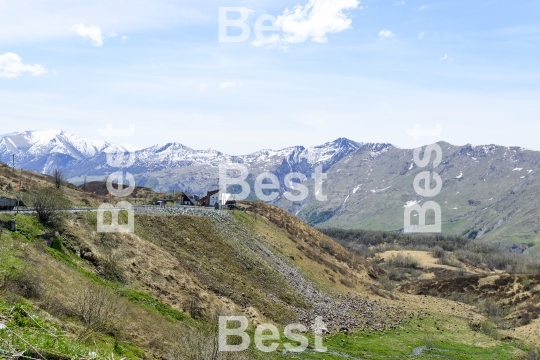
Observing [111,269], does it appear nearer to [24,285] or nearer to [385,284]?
[24,285]

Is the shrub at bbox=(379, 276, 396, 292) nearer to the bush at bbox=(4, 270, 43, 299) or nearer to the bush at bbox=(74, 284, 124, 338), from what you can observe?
the bush at bbox=(74, 284, 124, 338)

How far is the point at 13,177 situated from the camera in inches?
2992

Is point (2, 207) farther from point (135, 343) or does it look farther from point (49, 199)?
point (135, 343)

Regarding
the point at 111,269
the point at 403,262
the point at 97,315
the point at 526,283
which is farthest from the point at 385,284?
the point at 97,315

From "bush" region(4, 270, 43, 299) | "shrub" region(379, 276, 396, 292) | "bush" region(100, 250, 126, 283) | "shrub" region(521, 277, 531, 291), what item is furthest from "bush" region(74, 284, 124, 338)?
"shrub" region(521, 277, 531, 291)

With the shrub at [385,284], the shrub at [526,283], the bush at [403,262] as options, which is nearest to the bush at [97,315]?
the shrub at [385,284]

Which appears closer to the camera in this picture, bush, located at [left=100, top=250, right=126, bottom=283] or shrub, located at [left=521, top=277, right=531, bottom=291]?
bush, located at [left=100, top=250, right=126, bottom=283]

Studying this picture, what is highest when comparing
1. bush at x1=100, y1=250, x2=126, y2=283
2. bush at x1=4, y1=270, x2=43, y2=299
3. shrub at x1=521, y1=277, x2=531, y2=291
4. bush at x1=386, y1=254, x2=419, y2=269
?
bush at x1=4, y1=270, x2=43, y2=299

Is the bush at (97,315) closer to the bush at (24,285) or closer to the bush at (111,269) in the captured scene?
the bush at (24,285)

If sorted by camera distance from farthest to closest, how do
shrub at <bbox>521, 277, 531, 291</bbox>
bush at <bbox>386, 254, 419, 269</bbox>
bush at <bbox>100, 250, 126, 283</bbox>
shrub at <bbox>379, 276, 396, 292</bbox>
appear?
bush at <bbox>386, 254, 419, 269</bbox>
shrub at <bbox>379, 276, 396, 292</bbox>
shrub at <bbox>521, 277, 531, 291</bbox>
bush at <bbox>100, 250, 126, 283</bbox>

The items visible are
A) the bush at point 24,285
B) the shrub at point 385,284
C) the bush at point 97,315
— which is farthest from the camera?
the shrub at point 385,284

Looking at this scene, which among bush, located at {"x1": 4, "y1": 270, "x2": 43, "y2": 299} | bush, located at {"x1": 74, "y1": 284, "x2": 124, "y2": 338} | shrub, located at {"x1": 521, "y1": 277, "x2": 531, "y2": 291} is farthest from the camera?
shrub, located at {"x1": 521, "y1": 277, "x2": 531, "y2": 291}

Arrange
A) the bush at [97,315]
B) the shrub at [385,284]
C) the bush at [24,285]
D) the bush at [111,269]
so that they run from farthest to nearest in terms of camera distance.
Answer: the shrub at [385,284] < the bush at [111,269] < the bush at [24,285] < the bush at [97,315]

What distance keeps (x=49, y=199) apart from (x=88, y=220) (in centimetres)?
545
